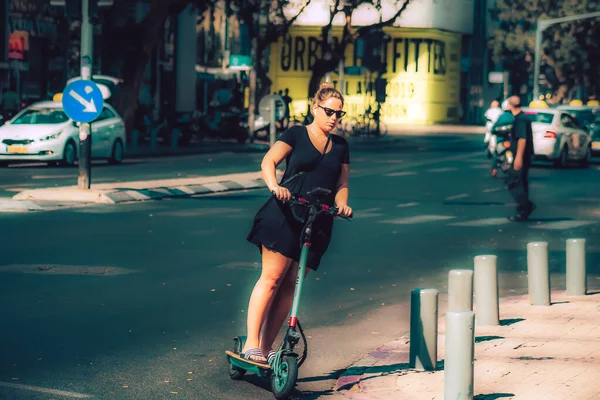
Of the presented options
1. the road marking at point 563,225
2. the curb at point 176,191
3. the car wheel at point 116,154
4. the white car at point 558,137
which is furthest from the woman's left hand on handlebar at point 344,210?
the white car at point 558,137

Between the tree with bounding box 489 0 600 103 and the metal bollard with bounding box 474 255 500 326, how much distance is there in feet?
243

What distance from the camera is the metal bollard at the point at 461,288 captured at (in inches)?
342

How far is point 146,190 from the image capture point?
21.6 meters

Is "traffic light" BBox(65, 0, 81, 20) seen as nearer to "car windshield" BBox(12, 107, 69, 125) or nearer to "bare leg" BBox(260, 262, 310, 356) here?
"car windshield" BBox(12, 107, 69, 125)

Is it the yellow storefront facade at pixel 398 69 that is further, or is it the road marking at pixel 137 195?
the yellow storefront facade at pixel 398 69

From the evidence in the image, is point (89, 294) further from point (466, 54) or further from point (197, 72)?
point (466, 54)

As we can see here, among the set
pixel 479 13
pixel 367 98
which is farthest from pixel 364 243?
pixel 479 13

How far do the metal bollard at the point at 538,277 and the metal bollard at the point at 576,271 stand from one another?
66cm

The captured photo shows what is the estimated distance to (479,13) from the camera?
10119 centimetres

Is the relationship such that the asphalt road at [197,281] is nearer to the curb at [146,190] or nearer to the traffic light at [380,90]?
the curb at [146,190]

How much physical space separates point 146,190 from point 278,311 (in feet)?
46.9

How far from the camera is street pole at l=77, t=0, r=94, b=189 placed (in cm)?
2038

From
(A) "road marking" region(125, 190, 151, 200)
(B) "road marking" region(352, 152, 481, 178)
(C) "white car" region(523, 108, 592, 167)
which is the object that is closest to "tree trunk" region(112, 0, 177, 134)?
(B) "road marking" region(352, 152, 481, 178)

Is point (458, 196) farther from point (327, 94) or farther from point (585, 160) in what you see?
point (327, 94)
